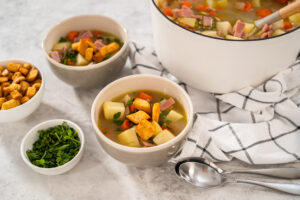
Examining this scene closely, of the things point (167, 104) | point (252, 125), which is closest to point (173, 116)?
point (167, 104)

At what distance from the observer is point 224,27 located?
131 centimetres

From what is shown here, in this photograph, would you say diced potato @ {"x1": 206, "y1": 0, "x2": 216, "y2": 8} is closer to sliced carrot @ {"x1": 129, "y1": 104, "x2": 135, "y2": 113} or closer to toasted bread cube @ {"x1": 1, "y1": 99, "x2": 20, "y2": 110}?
sliced carrot @ {"x1": 129, "y1": 104, "x2": 135, "y2": 113}

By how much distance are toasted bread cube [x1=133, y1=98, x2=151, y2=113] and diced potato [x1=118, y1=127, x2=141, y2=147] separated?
0.33 ft

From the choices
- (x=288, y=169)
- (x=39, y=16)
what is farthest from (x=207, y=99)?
(x=39, y=16)

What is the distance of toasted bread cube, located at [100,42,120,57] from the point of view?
147 centimetres

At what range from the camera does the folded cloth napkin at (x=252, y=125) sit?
4.15 ft

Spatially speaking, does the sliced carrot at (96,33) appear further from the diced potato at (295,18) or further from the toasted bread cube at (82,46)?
the diced potato at (295,18)

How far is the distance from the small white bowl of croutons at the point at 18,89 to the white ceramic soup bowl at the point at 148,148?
0.93ft

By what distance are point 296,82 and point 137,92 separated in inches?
24.9

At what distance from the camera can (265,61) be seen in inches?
47.5

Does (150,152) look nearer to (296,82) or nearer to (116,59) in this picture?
(116,59)

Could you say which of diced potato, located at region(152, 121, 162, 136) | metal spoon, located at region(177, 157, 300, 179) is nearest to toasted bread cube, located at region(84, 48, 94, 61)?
diced potato, located at region(152, 121, 162, 136)

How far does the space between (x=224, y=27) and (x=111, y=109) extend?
1.70 ft

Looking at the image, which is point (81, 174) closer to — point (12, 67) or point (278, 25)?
point (12, 67)
